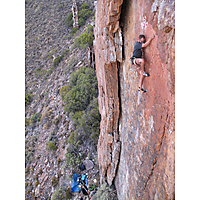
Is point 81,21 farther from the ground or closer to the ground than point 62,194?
farther from the ground

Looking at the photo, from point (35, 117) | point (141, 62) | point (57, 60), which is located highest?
point (57, 60)

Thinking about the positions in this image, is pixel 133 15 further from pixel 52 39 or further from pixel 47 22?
pixel 47 22

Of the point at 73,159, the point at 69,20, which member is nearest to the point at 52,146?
the point at 73,159

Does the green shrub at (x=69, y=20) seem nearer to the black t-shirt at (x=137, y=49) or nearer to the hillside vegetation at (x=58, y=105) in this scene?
the hillside vegetation at (x=58, y=105)

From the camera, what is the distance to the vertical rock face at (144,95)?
192 centimetres

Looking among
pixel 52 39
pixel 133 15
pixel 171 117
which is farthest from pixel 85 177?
pixel 52 39

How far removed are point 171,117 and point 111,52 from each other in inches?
105

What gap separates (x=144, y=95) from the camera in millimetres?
2812

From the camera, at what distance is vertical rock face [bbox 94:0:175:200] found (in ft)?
6.29

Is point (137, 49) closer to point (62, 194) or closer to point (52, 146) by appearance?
point (62, 194)

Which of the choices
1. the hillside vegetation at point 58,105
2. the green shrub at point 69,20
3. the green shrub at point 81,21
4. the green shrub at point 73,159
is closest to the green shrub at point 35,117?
the hillside vegetation at point 58,105

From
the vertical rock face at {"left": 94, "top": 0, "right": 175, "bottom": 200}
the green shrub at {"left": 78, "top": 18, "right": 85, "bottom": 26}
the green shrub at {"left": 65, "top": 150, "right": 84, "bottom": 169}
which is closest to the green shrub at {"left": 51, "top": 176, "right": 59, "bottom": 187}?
the green shrub at {"left": 65, "top": 150, "right": 84, "bottom": 169}

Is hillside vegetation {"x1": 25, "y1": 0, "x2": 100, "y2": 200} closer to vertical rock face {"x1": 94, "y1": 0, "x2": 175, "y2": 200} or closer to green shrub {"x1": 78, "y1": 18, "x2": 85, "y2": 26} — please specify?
green shrub {"x1": 78, "y1": 18, "x2": 85, "y2": 26}

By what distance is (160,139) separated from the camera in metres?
2.33
